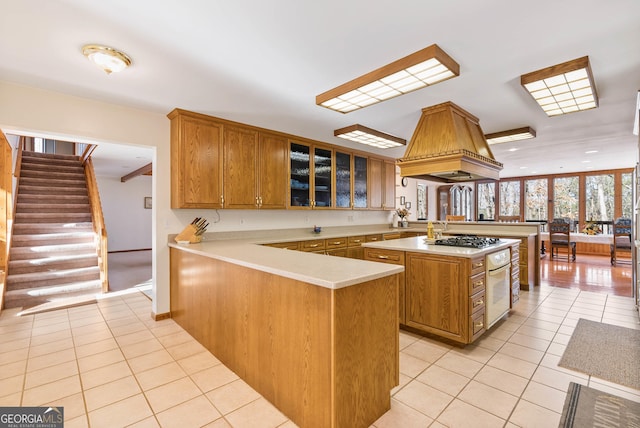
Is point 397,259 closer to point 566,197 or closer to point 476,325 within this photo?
point 476,325

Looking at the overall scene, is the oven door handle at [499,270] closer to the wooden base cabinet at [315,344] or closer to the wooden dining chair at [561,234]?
the wooden base cabinet at [315,344]

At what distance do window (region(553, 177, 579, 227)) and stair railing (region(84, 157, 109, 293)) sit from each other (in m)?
12.0

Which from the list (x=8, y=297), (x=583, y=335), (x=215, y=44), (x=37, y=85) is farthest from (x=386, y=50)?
(x=8, y=297)

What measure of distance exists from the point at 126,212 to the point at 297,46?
370 inches

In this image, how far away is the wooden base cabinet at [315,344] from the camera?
1.59 meters

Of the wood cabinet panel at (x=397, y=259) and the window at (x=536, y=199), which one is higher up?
the window at (x=536, y=199)

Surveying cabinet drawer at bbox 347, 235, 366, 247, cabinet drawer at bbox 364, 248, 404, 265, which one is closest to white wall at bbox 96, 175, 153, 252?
cabinet drawer at bbox 347, 235, 366, 247

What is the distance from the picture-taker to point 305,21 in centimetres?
189

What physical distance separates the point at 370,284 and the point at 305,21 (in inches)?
66.2

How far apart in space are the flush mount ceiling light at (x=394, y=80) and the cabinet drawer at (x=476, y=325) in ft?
6.88

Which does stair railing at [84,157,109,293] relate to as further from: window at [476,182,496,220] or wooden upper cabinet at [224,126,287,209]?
window at [476,182,496,220]

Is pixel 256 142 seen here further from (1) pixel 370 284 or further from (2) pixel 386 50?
(1) pixel 370 284

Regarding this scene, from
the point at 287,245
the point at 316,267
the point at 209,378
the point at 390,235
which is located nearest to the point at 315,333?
the point at 316,267

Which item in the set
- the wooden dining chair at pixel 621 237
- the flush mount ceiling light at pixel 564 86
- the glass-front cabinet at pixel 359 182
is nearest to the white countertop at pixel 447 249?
the flush mount ceiling light at pixel 564 86
